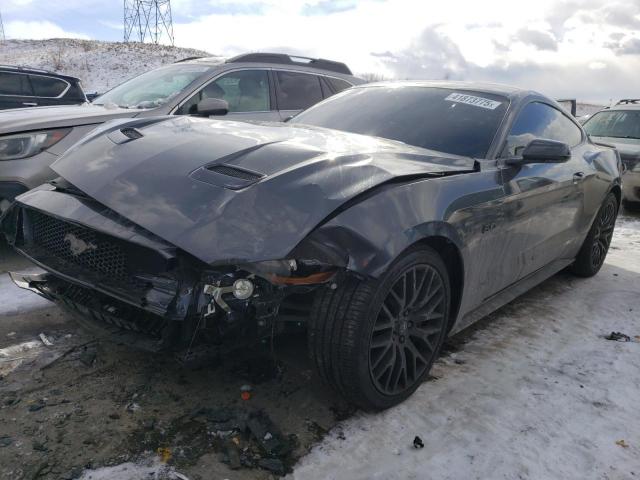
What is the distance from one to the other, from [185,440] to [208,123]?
68.0 inches

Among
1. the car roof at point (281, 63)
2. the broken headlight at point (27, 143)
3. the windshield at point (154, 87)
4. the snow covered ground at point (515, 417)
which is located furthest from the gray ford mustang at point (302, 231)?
the car roof at point (281, 63)

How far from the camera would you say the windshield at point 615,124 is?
866 centimetres

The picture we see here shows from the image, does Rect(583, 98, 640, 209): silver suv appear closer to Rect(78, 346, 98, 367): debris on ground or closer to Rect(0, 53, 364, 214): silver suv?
Rect(0, 53, 364, 214): silver suv

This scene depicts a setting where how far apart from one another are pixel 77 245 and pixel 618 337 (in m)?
3.32

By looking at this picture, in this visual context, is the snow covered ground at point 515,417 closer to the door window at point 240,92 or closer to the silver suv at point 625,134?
the door window at point 240,92

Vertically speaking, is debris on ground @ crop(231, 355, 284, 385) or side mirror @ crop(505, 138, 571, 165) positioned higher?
side mirror @ crop(505, 138, 571, 165)

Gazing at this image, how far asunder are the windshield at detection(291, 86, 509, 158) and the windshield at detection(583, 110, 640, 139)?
6275 mm

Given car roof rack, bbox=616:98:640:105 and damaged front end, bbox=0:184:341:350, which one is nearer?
damaged front end, bbox=0:184:341:350

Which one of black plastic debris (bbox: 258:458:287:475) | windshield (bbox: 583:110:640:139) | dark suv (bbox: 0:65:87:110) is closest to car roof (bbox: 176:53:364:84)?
dark suv (bbox: 0:65:87:110)

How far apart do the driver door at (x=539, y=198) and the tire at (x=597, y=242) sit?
0.46 meters

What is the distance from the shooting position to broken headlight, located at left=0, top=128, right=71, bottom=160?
4228mm

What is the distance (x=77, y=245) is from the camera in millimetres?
2451

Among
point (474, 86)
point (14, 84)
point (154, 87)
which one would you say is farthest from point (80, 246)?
point (14, 84)

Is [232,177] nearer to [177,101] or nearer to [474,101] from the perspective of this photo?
[474,101]
